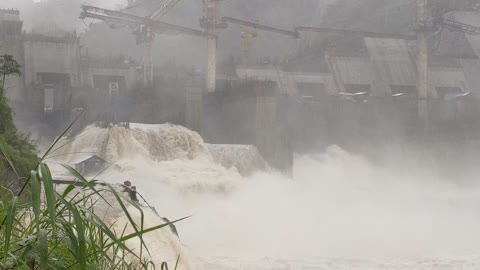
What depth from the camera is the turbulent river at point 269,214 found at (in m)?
17.9

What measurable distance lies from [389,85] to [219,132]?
20.9 meters

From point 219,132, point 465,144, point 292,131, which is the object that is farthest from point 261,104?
point 465,144

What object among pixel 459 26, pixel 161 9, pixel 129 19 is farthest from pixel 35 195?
pixel 459 26

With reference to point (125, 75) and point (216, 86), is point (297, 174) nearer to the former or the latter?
point (216, 86)

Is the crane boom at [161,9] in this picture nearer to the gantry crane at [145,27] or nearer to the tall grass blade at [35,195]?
the gantry crane at [145,27]

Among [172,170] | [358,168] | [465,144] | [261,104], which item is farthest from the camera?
[465,144]

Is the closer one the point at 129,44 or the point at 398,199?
the point at 398,199

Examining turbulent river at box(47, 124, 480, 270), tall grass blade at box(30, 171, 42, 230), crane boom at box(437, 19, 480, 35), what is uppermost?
crane boom at box(437, 19, 480, 35)

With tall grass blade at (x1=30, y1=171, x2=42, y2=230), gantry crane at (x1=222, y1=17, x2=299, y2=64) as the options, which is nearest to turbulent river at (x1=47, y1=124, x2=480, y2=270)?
tall grass blade at (x1=30, y1=171, x2=42, y2=230)

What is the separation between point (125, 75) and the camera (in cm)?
4488

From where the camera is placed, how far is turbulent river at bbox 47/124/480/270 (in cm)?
1792

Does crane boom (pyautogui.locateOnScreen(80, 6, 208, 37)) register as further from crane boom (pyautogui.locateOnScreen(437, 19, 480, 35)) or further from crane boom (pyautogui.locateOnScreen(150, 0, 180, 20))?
crane boom (pyautogui.locateOnScreen(437, 19, 480, 35))

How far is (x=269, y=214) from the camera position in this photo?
2344 centimetres

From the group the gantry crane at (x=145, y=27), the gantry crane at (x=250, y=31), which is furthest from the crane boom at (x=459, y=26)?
the gantry crane at (x=145, y=27)
